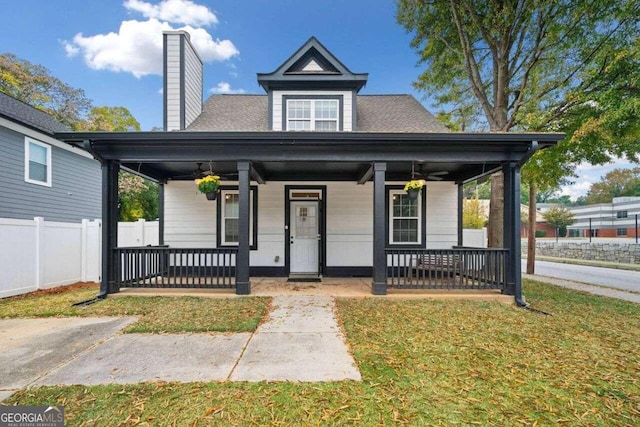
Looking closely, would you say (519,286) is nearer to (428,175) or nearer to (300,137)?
(428,175)

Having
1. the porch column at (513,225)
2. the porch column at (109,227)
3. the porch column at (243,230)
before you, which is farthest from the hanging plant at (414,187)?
the porch column at (109,227)

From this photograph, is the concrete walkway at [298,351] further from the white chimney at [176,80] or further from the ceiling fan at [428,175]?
the white chimney at [176,80]

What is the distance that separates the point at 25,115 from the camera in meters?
9.41

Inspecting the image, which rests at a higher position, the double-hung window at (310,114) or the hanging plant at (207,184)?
the double-hung window at (310,114)

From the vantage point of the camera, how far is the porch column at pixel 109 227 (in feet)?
18.6

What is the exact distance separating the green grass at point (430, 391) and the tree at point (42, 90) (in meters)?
23.7

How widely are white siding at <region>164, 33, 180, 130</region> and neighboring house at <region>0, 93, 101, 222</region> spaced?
3679 millimetres

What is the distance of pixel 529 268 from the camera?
33.5 feet

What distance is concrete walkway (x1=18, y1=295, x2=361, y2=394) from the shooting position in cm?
273

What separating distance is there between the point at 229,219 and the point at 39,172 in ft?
22.3

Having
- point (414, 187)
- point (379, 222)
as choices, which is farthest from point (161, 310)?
point (414, 187)

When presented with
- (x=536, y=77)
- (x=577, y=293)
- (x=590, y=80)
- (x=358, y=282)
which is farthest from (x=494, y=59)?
(x=358, y=282)

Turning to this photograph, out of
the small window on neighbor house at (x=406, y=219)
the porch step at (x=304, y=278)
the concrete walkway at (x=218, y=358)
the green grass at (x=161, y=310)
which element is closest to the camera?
the concrete walkway at (x=218, y=358)

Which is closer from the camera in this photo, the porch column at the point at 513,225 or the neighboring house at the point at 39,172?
the porch column at the point at 513,225
